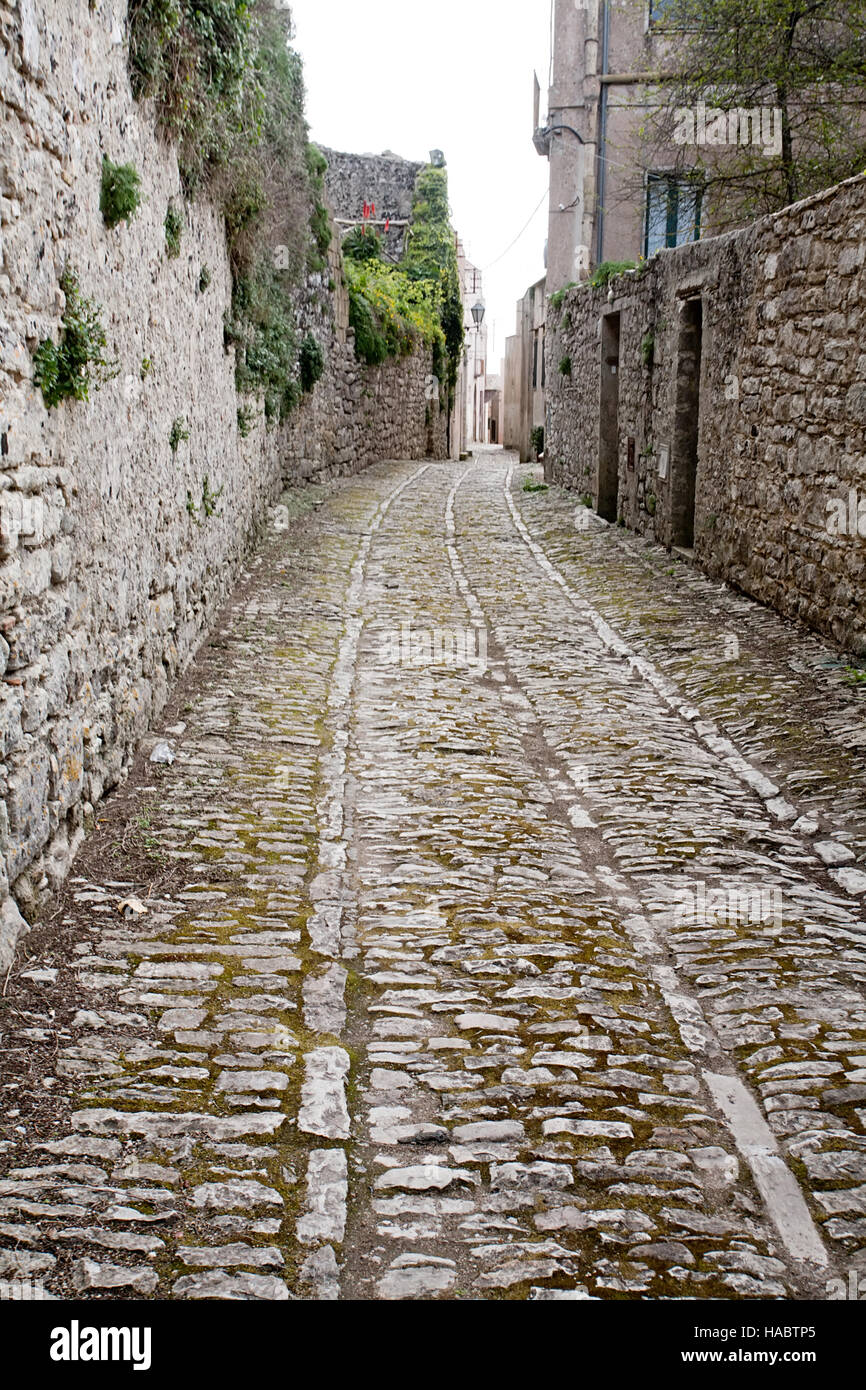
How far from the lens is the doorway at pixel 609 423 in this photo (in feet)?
51.9

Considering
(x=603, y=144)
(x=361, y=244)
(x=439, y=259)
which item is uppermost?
(x=603, y=144)

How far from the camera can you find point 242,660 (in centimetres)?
821

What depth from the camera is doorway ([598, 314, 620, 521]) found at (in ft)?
51.9

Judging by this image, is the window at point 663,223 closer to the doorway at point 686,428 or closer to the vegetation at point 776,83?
the vegetation at point 776,83

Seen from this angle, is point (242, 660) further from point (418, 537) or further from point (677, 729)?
point (418, 537)

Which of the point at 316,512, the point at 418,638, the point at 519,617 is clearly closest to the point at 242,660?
the point at 418,638

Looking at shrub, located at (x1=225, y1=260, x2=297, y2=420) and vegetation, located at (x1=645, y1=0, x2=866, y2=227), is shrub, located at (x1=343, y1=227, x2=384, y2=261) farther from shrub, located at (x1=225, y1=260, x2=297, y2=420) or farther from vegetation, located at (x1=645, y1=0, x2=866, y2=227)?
vegetation, located at (x1=645, y1=0, x2=866, y2=227)

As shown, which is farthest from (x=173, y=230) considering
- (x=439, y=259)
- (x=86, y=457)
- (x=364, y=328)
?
(x=439, y=259)

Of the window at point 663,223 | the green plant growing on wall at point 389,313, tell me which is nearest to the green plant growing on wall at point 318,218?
the green plant growing on wall at point 389,313

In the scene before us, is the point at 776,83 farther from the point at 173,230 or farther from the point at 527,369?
the point at 527,369

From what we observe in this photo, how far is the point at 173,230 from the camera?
7262 mm

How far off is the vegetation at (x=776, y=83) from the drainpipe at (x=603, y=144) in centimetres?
708

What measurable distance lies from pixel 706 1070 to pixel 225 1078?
146cm

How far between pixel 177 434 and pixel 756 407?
4924mm
